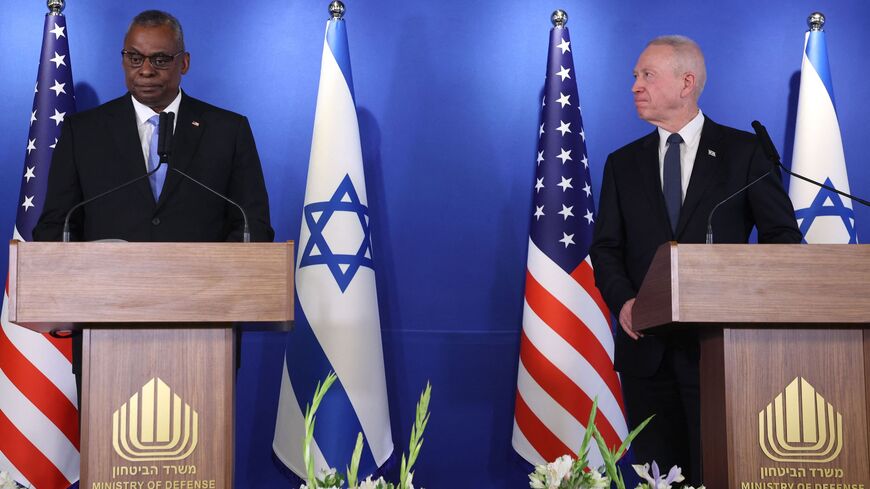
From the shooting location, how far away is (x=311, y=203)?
4.09m

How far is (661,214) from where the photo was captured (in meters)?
3.04

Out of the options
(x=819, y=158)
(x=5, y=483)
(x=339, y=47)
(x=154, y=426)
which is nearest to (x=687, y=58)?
(x=819, y=158)

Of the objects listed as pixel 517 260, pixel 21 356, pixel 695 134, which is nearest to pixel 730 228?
pixel 695 134

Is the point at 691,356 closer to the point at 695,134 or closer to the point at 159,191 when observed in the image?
the point at 695,134

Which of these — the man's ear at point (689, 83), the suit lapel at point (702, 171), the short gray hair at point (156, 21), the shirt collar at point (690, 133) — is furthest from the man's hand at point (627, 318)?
the short gray hair at point (156, 21)

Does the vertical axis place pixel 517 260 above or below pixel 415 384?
above

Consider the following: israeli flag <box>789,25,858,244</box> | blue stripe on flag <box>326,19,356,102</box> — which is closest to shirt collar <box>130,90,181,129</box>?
blue stripe on flag <box>326,19,356,102</box>

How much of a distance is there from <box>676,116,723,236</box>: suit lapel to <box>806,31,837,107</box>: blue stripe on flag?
148 centimetres

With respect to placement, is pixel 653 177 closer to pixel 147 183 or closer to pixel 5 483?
pixel 147 183

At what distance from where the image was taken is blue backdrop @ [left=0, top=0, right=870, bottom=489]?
436cm

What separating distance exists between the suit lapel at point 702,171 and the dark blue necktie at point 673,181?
0.09 feet

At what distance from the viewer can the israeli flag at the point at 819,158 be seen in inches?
162

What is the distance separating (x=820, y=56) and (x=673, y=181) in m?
1.71

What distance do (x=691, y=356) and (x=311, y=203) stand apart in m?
1.82
